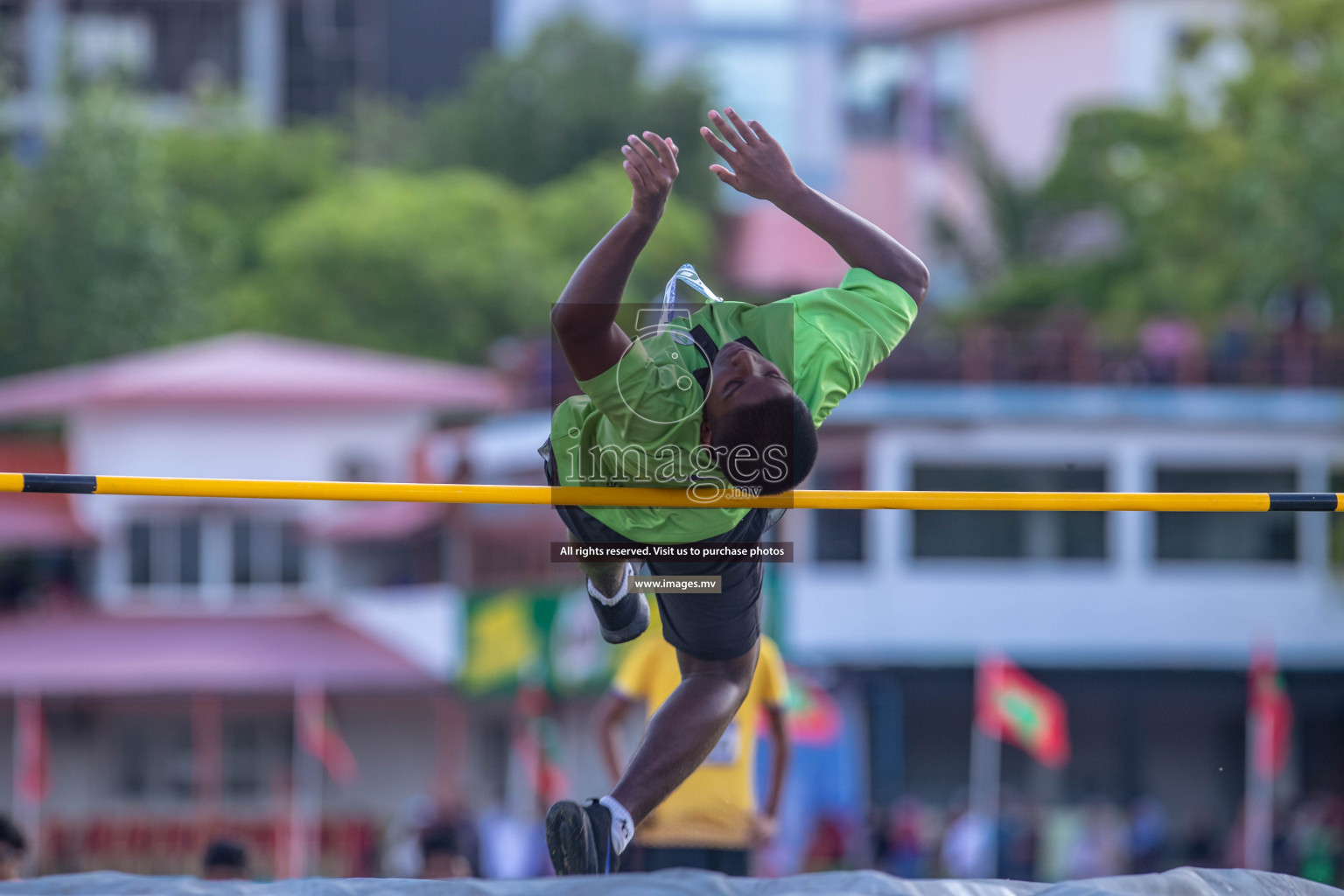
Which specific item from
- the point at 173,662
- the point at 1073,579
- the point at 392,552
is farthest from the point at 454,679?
the point at 1073,579

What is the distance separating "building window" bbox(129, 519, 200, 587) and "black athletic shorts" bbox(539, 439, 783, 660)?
92.6 feet

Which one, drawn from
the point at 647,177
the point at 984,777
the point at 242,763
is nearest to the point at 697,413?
the point at 647,177

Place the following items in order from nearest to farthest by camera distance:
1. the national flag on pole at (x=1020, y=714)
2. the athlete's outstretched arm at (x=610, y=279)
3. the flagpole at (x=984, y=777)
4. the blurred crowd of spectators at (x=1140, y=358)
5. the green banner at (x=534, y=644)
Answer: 1. the athlete's outstretched arm at (x=610, y=279)
2. the national flag on pole at (x=1020, y=714)
3. the flagpole at (x=984, y=777)
4. the green banner at (x=534, y=644)
5. the blurred crowd of spectators at (x=1140, y=358)

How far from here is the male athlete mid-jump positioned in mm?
4770

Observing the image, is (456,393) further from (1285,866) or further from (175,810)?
(1285,866)

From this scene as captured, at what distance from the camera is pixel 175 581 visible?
106 feet

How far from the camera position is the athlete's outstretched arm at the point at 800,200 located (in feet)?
16.7

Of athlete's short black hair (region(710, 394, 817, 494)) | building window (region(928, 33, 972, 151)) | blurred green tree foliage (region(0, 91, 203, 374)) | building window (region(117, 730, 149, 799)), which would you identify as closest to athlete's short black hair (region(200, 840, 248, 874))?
athlete's short black hair (region(710, 394, 817, 494))

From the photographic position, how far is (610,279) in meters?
4.76

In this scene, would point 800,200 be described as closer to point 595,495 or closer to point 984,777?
point 595,495

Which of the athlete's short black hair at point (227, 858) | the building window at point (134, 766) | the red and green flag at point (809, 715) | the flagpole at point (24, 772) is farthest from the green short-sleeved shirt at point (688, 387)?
the building window at point (134, 766)

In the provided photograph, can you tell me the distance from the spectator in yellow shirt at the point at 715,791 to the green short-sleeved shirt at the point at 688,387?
1.60 meters

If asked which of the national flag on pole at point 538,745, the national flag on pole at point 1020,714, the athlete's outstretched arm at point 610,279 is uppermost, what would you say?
the athlete's outstretched arm at point 610,279

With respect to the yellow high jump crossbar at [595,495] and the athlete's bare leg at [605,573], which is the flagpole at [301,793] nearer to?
the yellow high jump crossbar at [595,495]
